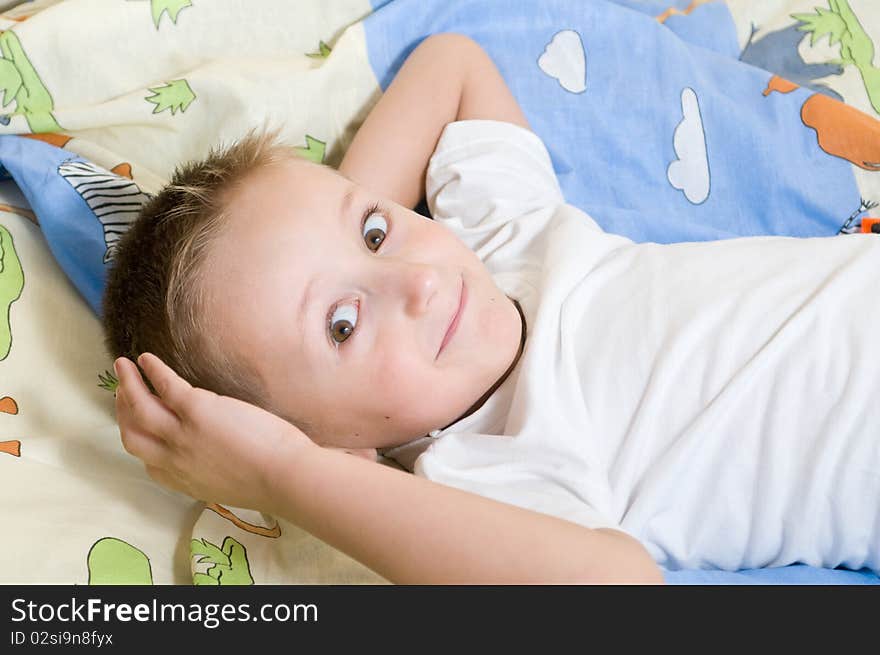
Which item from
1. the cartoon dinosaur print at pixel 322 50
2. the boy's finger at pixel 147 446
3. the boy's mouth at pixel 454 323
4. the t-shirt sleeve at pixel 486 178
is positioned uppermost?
the cartoon dinosaur print at pixel 322 50

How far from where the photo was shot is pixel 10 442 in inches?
43.2

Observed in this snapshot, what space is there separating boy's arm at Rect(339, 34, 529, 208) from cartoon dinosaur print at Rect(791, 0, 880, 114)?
1.77 feet

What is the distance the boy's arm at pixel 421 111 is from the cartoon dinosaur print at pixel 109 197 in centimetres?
29

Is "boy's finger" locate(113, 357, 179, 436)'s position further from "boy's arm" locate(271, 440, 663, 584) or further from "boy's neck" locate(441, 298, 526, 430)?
"boy's neck" locate(441, 298, 526, 430)

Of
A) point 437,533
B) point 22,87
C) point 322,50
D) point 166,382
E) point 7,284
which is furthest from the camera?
point 322,50

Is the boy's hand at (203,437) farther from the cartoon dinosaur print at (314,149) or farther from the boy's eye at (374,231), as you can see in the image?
the cartoon dinosaur print at (314,149)

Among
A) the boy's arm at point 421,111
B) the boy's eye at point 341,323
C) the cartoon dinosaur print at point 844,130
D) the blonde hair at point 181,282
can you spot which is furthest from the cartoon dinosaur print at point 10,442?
the cartoon dinosaur print at point 844,130

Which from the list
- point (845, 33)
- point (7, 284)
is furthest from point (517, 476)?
point (845, 33)

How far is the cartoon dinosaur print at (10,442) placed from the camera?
3.57 feet

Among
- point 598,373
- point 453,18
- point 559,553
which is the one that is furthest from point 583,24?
point 559,553

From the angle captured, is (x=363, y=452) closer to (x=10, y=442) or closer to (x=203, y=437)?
(x=203, y=437)

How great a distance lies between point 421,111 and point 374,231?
0.39 metres
